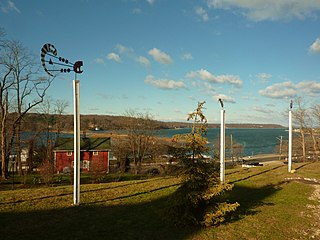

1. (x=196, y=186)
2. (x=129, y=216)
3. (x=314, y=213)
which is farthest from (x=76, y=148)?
(x=314, y=213)

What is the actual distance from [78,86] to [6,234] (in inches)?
192

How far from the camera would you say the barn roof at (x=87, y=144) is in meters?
37.3

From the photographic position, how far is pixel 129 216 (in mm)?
7824

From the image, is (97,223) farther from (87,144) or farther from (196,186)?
(87,144)

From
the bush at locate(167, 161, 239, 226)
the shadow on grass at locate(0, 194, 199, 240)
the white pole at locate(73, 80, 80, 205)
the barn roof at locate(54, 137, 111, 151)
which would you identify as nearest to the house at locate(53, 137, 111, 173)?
the barn roof at locate(54, 137, 111, 151)

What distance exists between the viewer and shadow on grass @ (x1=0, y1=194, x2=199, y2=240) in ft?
20.4

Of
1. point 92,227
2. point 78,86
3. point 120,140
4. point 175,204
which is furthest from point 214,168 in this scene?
point 120,140

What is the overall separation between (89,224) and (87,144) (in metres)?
32.8

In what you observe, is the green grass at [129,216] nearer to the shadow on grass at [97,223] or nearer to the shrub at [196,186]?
the shadow on grass at [97,223]

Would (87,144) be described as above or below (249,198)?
above

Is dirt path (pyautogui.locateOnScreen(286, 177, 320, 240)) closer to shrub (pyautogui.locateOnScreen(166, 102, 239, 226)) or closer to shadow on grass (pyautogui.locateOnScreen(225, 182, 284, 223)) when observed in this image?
shadow on grass (pyautogui.locateOnScreen(225, 182, 284, 223))

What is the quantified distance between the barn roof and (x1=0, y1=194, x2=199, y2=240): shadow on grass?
30325 millimetres

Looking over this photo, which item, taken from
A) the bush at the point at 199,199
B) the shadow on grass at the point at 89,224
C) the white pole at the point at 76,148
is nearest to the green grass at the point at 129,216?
the shadow on grass at the point at 89,224

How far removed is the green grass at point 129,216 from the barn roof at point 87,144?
2730 centimetres
